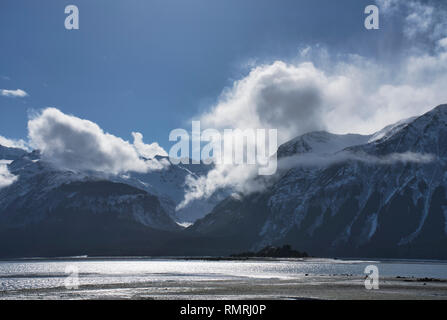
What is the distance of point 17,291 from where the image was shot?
370 feet

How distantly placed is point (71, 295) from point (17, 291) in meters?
20.0
